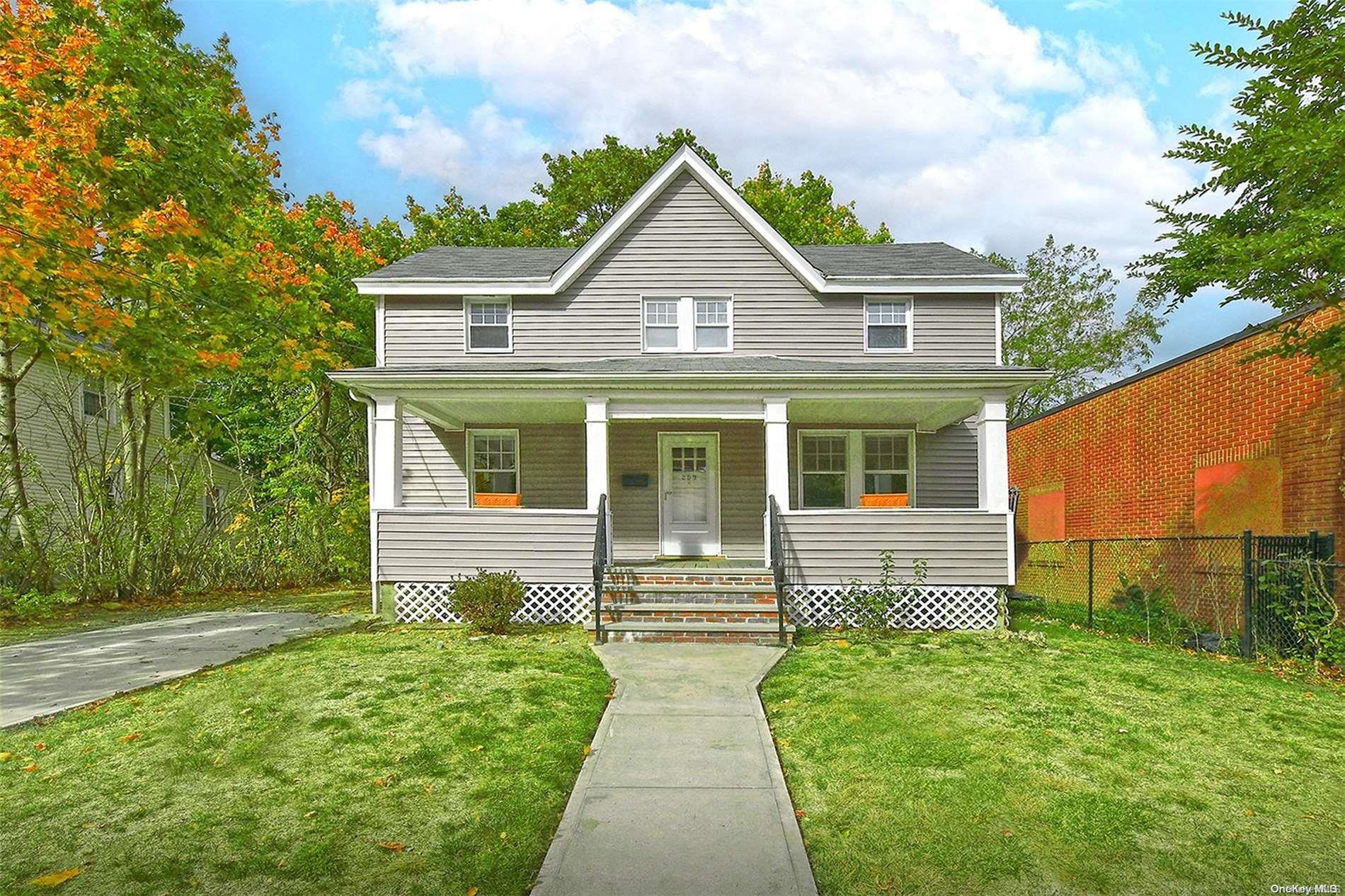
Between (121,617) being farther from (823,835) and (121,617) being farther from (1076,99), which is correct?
(1076,99)

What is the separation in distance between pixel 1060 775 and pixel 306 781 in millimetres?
4994

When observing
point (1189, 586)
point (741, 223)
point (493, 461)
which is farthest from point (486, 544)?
point (1189, 586)

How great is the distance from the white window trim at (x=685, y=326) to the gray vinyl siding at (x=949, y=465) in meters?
4.15

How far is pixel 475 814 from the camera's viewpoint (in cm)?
450

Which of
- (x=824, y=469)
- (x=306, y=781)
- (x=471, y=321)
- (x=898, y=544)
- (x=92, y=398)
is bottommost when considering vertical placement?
(x=306, y=781)

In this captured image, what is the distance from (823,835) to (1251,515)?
10015mm

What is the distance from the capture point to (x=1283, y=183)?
27.6 feet

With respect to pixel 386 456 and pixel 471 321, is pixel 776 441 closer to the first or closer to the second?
pixel 386 456

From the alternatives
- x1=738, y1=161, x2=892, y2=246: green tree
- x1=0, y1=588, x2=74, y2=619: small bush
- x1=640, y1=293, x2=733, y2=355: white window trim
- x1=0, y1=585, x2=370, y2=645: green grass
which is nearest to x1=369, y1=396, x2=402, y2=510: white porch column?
x1=0, y1=585, x2=370, y2=645: green grass

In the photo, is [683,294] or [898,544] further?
[683,294]

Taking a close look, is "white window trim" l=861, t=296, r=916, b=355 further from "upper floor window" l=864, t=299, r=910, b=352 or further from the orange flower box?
the orange flower box

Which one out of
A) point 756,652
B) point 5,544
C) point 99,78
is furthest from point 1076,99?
point 5,544

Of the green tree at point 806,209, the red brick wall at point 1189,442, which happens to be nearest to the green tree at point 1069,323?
the green tree at point 806,209

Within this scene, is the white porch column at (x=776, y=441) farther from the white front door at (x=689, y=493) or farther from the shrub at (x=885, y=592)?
the white front door at (x=689, y=493)
